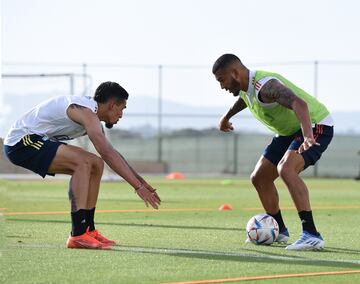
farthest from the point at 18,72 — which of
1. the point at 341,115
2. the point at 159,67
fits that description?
the point at 341,115

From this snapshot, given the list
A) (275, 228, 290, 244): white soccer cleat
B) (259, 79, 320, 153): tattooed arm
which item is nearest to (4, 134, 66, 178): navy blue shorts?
(259, 79, 320, 153): tattooed arm

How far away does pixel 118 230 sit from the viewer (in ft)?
43.3

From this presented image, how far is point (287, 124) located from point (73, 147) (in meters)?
2.49

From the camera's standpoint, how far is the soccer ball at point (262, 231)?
11461mm

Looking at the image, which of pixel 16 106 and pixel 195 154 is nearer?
pixel 16 106

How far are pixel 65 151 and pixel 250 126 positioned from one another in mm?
38338

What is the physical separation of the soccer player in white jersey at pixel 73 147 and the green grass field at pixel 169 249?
1.17ft

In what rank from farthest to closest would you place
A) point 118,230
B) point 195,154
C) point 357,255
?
point 195,154
point 118,230
point 357,255

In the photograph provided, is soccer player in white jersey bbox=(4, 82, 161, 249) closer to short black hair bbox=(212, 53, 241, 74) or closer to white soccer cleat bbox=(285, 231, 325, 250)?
short black hair bbox=(212, 53, 241, 74)

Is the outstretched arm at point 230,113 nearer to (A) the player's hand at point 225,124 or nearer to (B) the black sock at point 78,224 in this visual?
(A) the player's hand at point 225,124

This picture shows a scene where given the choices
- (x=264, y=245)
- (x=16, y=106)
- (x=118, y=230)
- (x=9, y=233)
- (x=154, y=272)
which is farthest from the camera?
(x=16, y=106)

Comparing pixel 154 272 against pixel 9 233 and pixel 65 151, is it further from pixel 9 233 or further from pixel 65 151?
pixel 9 233

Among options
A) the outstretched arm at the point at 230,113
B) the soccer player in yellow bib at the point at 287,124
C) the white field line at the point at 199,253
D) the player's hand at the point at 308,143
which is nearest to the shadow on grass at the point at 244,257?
the white field line at the point at 199,253

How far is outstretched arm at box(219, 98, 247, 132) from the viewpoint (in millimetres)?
12532
